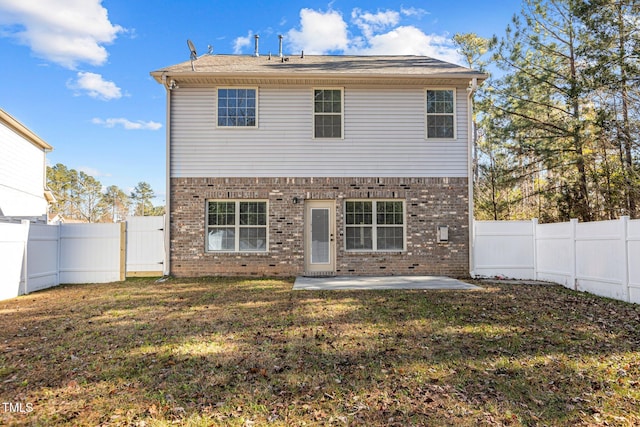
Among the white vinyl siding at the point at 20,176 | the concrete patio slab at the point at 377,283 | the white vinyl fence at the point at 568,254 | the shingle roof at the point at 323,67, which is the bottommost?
the concrete patio slab at the point at 377,283

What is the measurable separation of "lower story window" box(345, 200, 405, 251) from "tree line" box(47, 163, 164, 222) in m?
30.1

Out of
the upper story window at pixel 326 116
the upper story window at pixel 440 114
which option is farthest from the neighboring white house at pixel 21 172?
the upper story window at pixel 440 114

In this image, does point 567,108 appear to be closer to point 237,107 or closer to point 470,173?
point 470,173

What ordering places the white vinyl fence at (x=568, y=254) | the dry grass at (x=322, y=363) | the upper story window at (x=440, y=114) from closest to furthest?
the dry grass at (x=322, y=363)
the white vinyl fence at (x=568, y=254)
the upper story window at (x=440, y=114)

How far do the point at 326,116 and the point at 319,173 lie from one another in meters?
1.74

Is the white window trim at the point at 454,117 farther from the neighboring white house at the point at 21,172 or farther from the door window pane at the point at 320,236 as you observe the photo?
the neighboring white house at the point at 21,172

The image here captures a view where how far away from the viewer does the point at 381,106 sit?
10211 millimetres

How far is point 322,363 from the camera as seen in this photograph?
3.75m

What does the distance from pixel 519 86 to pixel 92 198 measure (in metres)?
43.0

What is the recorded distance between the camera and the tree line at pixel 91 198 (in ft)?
110

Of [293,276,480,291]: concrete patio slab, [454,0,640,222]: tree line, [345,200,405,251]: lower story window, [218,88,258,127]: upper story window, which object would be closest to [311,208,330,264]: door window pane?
[345,200,405,251]: lower story window

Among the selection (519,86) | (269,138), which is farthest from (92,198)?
(519,86)

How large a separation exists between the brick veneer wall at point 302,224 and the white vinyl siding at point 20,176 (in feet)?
27.9

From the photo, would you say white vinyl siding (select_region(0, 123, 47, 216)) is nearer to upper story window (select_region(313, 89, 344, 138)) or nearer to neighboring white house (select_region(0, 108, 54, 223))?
neighboring white house (select_region(0, 108, 54, 223))
